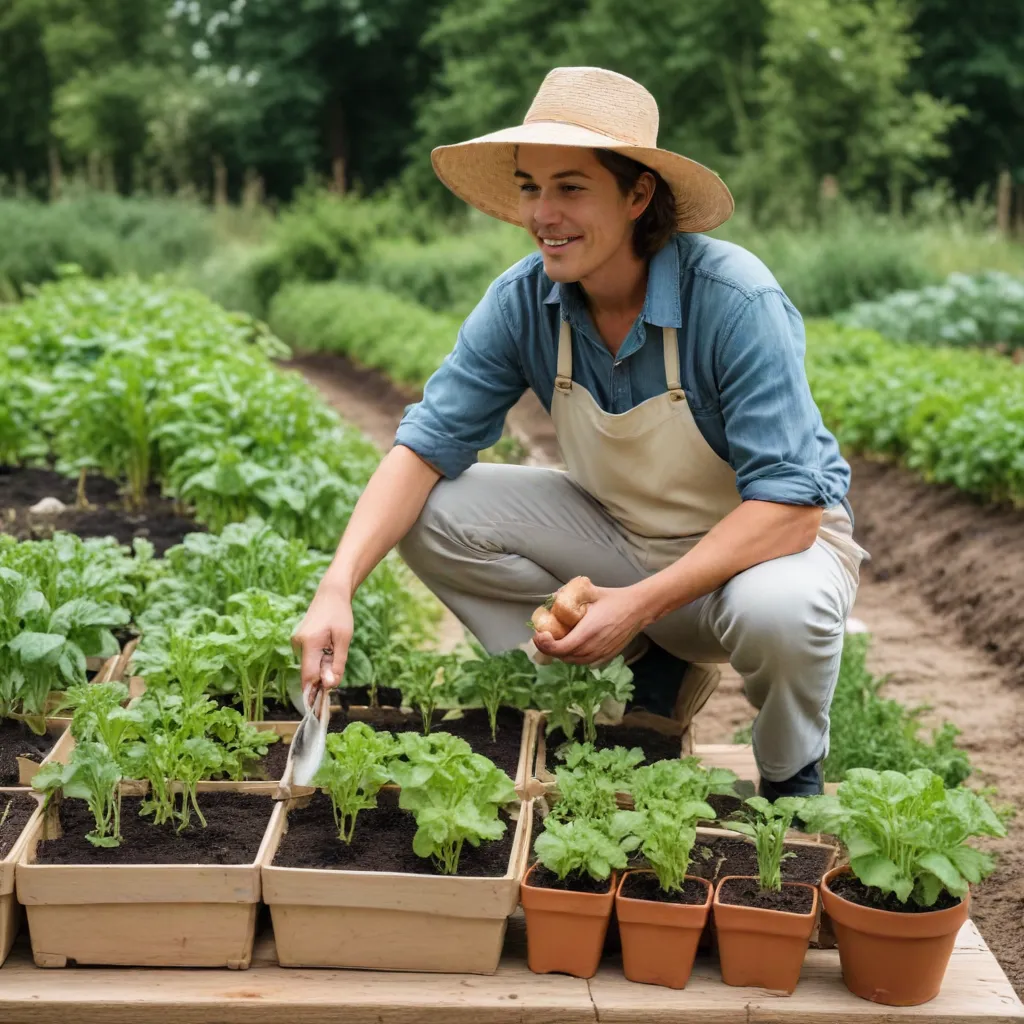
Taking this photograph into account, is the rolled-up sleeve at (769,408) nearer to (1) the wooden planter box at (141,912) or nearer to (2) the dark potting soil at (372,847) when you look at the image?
(2) the dark potting soil at (372,847)

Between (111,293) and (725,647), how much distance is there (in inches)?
263

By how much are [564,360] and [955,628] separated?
2.78m

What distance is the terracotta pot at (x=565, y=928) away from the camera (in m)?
2.21

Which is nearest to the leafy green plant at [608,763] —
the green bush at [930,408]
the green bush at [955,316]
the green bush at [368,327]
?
the green bush at [930,408]

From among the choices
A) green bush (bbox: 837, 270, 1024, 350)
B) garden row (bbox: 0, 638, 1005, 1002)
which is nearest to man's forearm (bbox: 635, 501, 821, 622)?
garden row (bbox: 0, 638, 1005, 1002)

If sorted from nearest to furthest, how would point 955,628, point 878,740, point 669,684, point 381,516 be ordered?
point 381,516
point 669,684
point 878,740
point 955,628

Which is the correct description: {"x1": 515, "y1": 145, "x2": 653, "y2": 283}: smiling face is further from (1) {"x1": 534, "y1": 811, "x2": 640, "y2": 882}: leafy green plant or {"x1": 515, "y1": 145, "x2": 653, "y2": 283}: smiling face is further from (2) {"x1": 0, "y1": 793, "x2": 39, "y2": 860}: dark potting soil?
(2) {"x1": 0, "y1": 793, "x2": 39, "y2": 860}: dark potting soil

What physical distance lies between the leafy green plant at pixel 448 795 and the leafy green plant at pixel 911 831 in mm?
576

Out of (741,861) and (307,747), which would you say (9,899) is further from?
(741,861)

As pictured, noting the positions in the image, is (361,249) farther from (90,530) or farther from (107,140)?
(107,140)

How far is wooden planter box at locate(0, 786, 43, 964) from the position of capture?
2.24 metres

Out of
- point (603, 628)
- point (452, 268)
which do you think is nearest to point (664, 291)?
point (603, 628)

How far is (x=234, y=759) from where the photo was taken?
2623 mm

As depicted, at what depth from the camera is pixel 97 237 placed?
50.5ft
